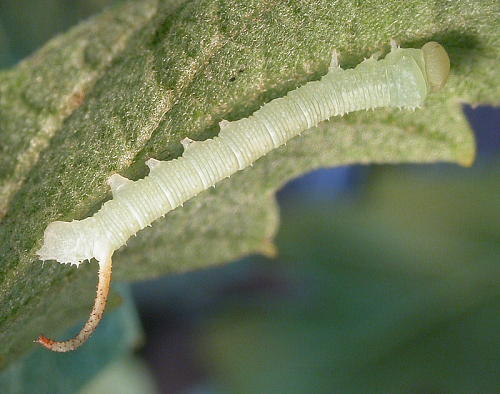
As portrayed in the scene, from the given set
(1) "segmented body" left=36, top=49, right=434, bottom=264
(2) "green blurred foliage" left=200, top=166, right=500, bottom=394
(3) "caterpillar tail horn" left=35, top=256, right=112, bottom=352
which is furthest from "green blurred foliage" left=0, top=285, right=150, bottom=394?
(2) "green blurred foliage" left=200, top=166, right=500, bottom=394

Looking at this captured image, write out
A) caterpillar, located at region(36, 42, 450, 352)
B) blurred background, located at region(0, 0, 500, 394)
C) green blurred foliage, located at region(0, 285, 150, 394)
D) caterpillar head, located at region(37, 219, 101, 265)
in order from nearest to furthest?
caterpillar head, located at region(37, 219, 101, 265), caterpillar, located at region(36, 42, 450, 352), green blurred foliage, located at region(0, 285, 150, 394), blurred background, located at region(0, 0, 500, 394)

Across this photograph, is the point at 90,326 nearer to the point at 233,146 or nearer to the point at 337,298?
the point at 233,146

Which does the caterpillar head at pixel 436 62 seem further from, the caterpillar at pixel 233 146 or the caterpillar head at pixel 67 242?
the caterpillar head at pixel 67 242

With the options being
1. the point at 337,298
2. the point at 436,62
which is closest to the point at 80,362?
the point at 337,298

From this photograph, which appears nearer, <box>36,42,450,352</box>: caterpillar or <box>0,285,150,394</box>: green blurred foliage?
<box>36,42,450,352</box>: caterpillar

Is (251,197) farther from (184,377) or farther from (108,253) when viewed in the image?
(184,377)

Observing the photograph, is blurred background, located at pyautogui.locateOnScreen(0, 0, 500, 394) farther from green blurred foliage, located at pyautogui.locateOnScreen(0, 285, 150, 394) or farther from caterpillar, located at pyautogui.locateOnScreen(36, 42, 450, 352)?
caterpillar, located at pyautogui.locateOnScreen(36, 42, 450, 352)
